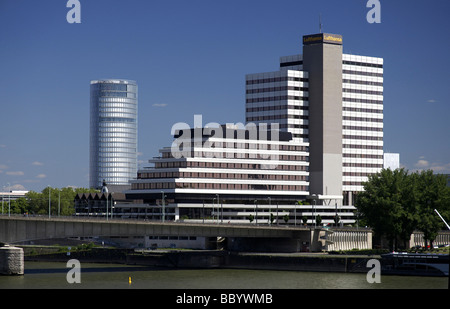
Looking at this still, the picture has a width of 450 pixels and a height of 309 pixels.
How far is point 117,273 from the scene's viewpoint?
134 metres

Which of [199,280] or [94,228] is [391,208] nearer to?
[199,280]

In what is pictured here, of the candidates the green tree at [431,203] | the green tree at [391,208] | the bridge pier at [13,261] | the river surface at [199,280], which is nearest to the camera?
the river surface at [199,280]

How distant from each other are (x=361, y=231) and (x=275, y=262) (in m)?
41.0

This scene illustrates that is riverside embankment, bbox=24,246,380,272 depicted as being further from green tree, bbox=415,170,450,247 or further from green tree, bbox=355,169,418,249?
green tree, bbox=415,170,450,247

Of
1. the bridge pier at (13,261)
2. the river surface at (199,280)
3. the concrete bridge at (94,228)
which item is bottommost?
the river surface at (199,280)

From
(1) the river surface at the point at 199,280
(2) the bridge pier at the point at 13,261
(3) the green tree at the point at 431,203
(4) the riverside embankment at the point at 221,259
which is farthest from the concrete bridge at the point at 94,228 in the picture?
(3) the green tree at the point at 431,203

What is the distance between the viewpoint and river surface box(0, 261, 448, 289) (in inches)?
4481

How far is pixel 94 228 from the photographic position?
5349 inches

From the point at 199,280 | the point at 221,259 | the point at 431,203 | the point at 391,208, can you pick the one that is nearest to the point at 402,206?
the point at 391,208

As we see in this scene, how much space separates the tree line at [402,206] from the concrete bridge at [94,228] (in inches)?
854

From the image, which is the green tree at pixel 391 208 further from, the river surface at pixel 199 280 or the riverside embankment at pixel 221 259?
the river surface at pixel 199 280

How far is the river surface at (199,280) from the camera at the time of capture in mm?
113812
